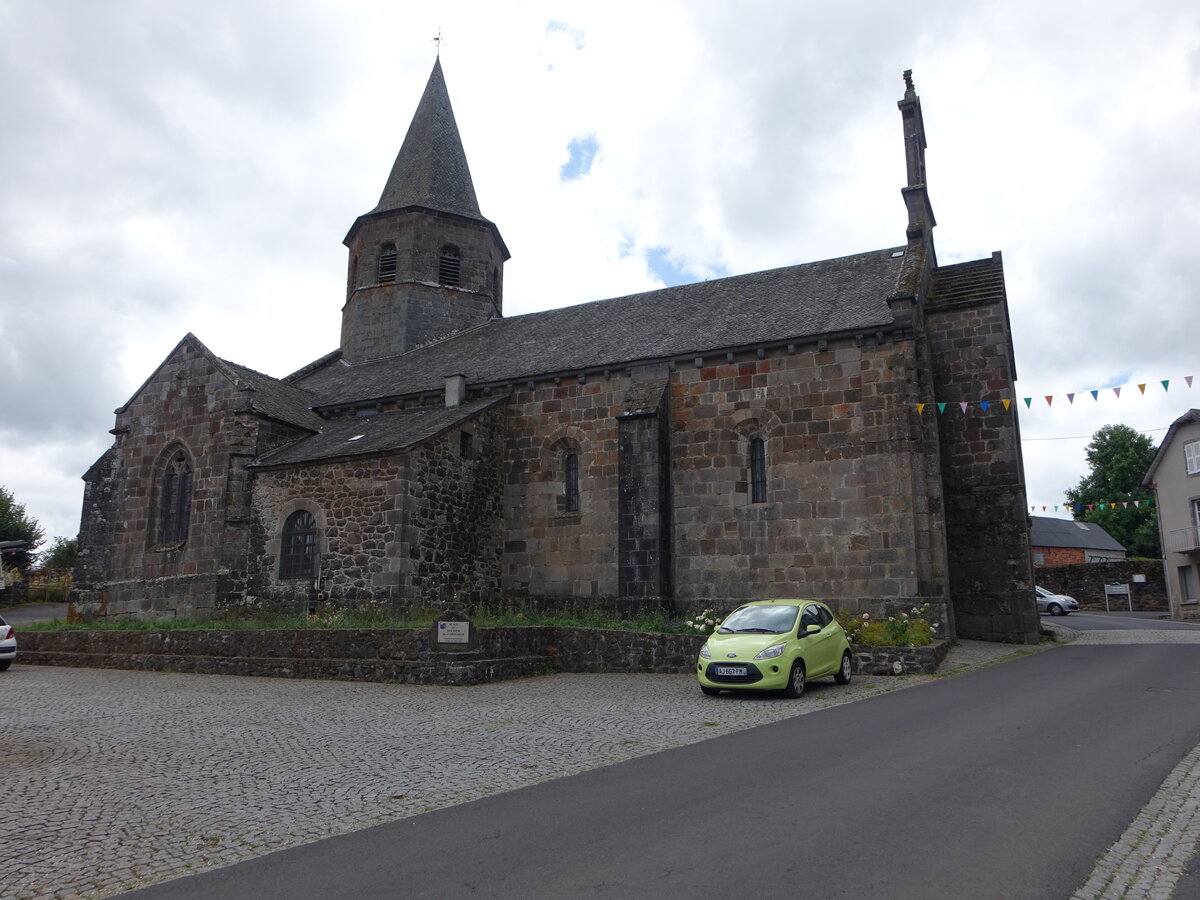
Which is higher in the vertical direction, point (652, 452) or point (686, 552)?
point (652, 452)

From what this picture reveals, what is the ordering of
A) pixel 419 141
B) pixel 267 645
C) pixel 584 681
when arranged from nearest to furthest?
1. pixel 584 681
2. pixel 267 645
3. pixel 419 141

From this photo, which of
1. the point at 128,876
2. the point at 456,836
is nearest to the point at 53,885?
the point at 128,876

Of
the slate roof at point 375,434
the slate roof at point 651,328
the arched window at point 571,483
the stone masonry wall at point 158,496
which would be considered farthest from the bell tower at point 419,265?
the arched window at point 571,483

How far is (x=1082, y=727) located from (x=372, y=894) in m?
7.69

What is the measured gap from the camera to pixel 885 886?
4605mm

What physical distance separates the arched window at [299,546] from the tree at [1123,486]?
Answer: 176 feet

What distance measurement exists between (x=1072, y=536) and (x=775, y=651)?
2334 inches

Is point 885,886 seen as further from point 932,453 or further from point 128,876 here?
point 932,453

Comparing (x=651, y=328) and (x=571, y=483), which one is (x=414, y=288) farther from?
(x=571, y=483)

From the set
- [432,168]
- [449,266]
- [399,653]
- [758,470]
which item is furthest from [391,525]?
[432,168]

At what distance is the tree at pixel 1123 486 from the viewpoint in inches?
2338

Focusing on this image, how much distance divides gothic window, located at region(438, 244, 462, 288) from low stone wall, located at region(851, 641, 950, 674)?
2078 centimetres

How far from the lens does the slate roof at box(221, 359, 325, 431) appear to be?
23531mm

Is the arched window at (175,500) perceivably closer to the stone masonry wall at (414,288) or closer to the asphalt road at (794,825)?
the stone masonry wall at (414,288)
